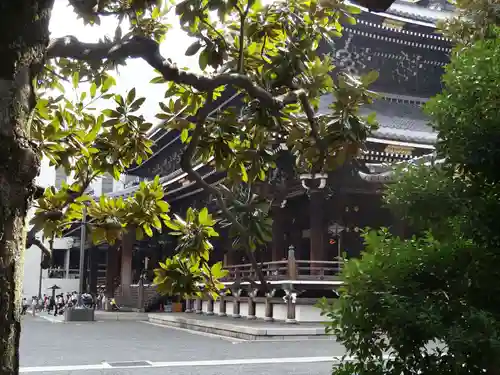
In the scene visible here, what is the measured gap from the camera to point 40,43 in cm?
176

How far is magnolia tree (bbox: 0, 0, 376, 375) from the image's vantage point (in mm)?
1661

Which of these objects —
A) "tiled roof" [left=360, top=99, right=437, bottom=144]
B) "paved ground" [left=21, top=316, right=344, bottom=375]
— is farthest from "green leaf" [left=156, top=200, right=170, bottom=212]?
"tiled roof" [left=360, top=99, right=437, bottom=144]

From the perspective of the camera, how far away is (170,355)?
1097cm

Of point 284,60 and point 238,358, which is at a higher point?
point 284,60

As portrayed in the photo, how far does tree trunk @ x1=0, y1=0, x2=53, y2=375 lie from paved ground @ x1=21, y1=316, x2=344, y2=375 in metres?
7.35

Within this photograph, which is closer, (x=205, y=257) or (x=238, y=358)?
(x=205, y=257)

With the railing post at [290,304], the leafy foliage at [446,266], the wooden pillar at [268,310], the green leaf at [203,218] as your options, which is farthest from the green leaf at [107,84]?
the wooden pillar at [268,310]

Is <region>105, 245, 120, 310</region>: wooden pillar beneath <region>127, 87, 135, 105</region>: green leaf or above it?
beneath

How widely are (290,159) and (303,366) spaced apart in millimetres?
7488

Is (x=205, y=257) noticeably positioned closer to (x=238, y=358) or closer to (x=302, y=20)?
(x=302, y=20)

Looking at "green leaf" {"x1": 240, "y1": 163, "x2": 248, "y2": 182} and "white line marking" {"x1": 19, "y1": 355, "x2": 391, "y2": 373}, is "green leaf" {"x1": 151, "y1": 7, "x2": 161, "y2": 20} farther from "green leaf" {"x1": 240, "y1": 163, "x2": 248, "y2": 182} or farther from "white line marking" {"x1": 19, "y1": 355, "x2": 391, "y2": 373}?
"white line marking" {"x1": 19, "y1": 355, "x2": 391, "y2": 373}

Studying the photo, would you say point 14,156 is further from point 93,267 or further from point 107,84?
point 93,267

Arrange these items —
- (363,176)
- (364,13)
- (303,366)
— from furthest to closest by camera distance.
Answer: (364,13), (363,176), (303,366)

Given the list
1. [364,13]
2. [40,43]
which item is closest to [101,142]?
[40,43]
